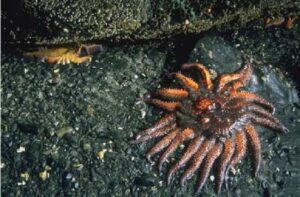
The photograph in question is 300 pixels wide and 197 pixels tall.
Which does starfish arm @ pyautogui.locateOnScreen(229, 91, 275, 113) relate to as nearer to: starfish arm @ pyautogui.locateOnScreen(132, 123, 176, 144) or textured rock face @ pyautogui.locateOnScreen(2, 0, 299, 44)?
starfish arm @ pyautogui.locateOnScreen(132, 123, 176, 144)

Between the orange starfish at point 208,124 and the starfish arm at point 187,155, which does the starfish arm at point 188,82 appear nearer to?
the orange starfish at point 208,124

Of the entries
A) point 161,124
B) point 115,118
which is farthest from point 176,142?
point 115,118

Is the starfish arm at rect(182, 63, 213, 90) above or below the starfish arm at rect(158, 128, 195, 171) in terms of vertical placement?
above

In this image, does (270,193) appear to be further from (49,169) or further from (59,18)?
(59,18)

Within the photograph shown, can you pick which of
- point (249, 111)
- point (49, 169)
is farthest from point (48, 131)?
point (249, 111)

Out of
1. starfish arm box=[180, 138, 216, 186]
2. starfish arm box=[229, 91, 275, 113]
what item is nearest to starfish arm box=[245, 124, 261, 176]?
starfish arm box=[229, 91, 275, 113]

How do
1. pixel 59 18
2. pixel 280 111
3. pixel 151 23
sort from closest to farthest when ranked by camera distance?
pixel 59 18, pixel 151 23, pixel 280 111
